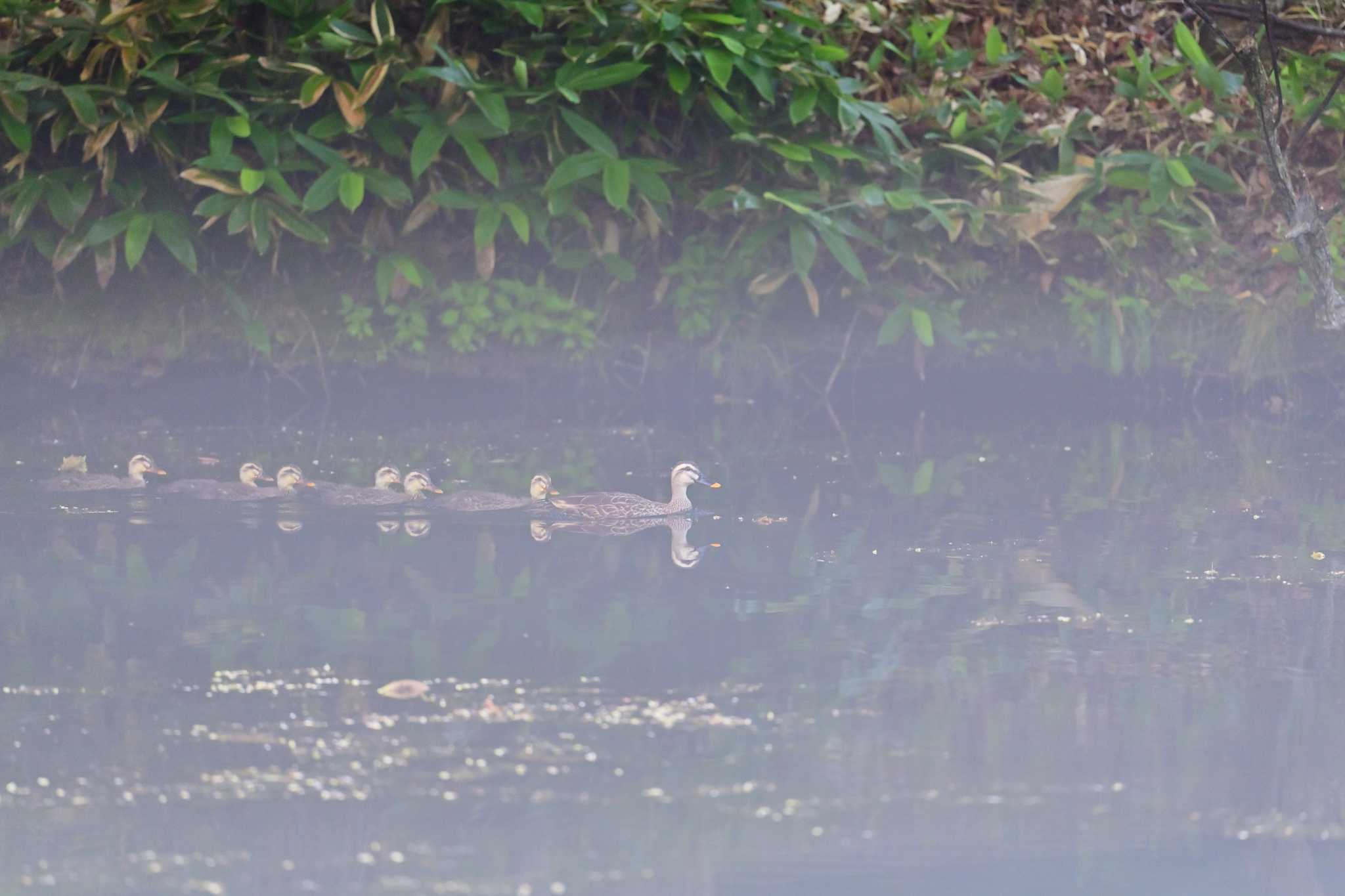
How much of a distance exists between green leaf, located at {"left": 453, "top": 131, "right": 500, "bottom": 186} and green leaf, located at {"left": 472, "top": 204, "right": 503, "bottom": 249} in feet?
0.56

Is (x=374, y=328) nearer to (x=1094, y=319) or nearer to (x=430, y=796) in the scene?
(x=1094, y=319)

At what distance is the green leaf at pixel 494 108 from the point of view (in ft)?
23.0

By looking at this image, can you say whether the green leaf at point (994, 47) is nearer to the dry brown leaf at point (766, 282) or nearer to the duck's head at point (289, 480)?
the dry brown leaf at point (766, 282)

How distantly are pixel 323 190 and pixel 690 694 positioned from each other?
14.0 feet

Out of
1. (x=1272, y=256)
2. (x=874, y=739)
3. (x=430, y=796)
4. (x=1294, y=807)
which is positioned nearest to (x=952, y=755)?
(x=874, y=739)

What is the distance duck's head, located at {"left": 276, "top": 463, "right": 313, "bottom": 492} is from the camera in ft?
17.9

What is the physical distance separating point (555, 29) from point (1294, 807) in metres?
5.54

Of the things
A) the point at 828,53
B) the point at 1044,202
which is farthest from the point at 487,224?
→ the point at 1044,202

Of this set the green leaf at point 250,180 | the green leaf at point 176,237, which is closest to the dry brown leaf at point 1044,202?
the green leaf at point 250,180

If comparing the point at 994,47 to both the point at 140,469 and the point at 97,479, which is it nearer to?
the point at 140,469

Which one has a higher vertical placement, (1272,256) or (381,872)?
(1272,256)

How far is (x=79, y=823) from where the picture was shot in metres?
2.79

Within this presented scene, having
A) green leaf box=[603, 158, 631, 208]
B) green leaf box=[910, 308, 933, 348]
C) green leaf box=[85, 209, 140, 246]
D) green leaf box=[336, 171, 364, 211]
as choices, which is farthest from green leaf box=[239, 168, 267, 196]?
green leaf box=[910, 308, 933, 348]

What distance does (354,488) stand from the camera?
545 cm
